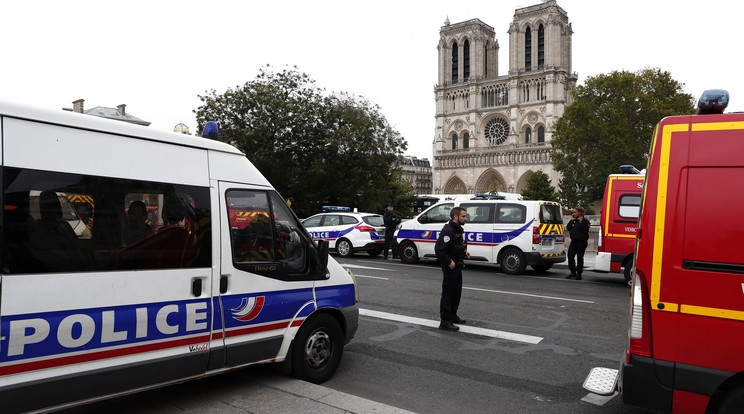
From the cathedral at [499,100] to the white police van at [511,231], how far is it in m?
70.1

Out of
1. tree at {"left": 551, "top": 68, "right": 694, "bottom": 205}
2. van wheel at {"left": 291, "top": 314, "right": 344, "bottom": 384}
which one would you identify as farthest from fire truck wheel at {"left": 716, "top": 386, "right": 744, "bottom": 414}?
tree at {"left": 551, "top": 68, "right": 694, "bottom": 205}

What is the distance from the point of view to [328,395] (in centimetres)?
412

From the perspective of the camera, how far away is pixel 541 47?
84.6m

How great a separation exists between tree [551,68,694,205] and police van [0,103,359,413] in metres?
40.3

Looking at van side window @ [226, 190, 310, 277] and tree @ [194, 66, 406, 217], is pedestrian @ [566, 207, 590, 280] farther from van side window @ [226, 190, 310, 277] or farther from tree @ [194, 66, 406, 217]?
tree @ [194, 66, 406, 217]

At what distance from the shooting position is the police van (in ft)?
9.78

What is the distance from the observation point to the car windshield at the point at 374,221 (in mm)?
17438

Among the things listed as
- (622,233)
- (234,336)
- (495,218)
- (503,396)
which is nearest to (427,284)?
(495,218)

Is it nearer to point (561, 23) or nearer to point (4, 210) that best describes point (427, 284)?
point (4, 210)

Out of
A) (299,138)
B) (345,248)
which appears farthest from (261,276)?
(299,138)

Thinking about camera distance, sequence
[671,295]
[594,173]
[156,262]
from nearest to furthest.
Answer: [671,295], [156,262], [594,173]

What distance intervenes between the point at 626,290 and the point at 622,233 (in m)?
1.39

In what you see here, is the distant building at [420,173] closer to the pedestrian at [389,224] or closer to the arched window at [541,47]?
the arched window at [541,47]

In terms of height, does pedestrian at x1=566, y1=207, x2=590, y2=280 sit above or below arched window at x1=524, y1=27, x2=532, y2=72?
below
